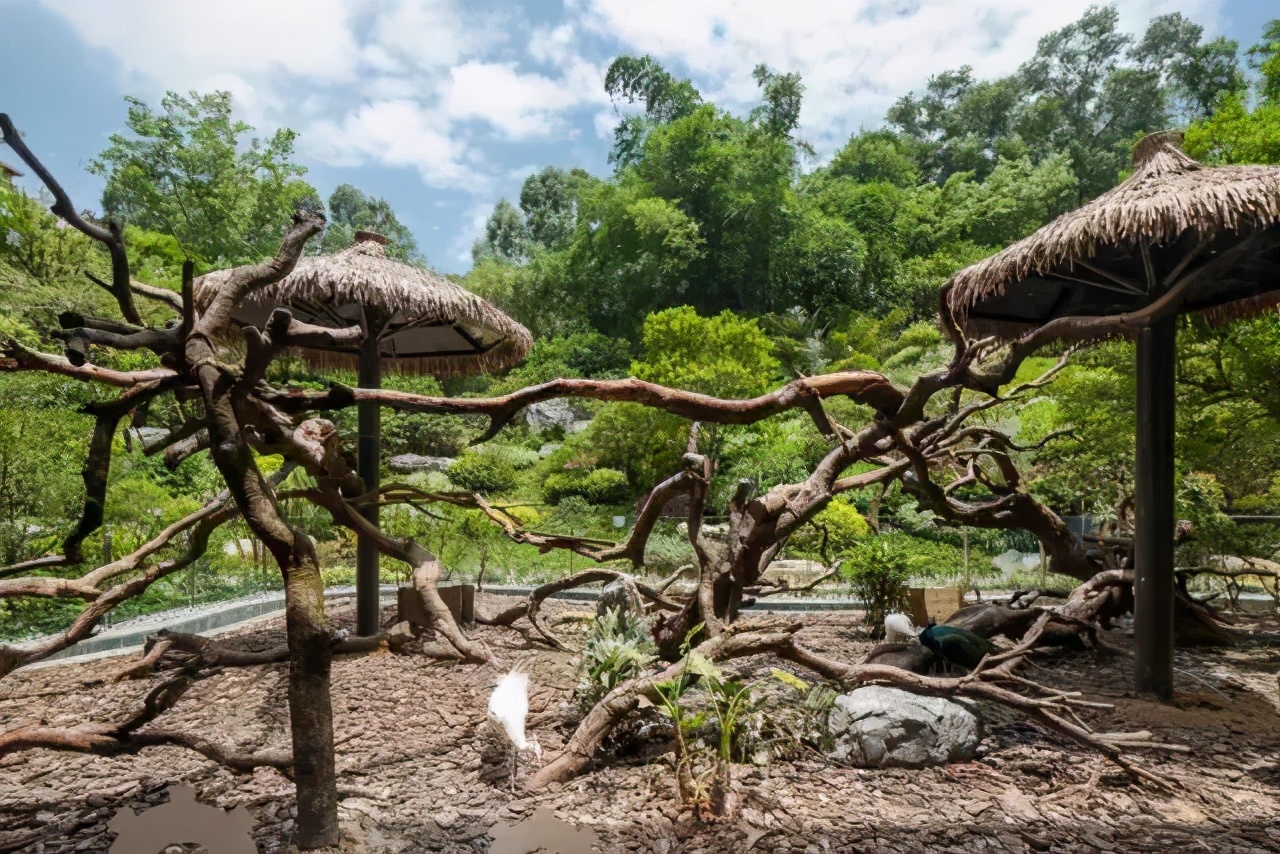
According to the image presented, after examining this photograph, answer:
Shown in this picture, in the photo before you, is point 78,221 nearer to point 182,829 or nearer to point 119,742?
point 119,742

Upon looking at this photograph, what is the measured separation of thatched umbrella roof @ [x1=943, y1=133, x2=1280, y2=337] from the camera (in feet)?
11.6

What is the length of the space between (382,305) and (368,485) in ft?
4.05

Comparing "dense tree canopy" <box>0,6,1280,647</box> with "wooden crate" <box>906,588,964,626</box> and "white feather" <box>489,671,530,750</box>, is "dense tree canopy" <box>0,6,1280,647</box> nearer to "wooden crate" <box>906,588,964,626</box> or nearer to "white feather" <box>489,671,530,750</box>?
"wooden crate" <box>906,588,964,626</box>

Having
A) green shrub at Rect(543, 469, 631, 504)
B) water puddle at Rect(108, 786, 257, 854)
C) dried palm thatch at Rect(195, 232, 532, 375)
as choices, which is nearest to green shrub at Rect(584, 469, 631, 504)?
green shrub at Rect(543, 469, 631, 504)

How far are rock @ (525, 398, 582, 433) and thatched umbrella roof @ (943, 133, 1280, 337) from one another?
16.4 m

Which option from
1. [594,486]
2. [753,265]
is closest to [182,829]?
[594,486]

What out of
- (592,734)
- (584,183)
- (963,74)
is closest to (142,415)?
(592,734)

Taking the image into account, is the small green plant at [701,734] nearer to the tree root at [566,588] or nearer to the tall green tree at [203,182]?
the tree root at [566,588]

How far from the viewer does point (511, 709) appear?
298cm

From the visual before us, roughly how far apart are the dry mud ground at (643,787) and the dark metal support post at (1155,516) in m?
0.29

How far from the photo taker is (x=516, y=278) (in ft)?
84.6

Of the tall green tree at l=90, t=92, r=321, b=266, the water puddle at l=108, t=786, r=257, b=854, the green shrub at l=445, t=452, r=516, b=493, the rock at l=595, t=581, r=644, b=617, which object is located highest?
the tall green tree at l=90, t=92, r=321, b=266

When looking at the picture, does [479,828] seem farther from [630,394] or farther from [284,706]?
[284,706]

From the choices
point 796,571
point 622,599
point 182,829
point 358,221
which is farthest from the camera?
point 358,221
